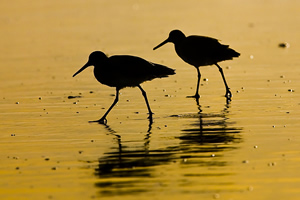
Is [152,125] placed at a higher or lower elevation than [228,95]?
lower

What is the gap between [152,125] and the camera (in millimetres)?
12656

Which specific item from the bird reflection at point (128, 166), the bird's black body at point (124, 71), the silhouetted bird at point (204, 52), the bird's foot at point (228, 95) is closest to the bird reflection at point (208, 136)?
the bird reflection at point (128, 166)

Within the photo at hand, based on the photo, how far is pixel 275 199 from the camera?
320 inches

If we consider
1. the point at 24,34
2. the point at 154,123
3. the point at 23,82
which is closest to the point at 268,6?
the point at 24,34

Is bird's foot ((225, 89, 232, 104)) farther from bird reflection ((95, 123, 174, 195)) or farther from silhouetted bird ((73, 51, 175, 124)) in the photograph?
bird reflection ((95, 123, 174, 195))

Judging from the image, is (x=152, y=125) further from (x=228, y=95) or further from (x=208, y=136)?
(x=228, y=95)

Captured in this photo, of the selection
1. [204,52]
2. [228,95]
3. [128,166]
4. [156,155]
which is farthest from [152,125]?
[204,52]

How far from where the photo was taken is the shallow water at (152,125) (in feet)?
29.4

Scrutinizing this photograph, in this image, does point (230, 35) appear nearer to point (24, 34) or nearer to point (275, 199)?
point (24, 34)

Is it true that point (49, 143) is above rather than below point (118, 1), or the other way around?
below

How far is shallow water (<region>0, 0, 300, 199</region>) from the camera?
8953 mm

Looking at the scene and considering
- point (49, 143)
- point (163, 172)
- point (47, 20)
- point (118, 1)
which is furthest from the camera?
point (118, 1)

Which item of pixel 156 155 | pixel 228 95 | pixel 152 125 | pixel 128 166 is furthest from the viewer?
pixel 228 95

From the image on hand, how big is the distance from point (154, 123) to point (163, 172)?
343 centimetres
